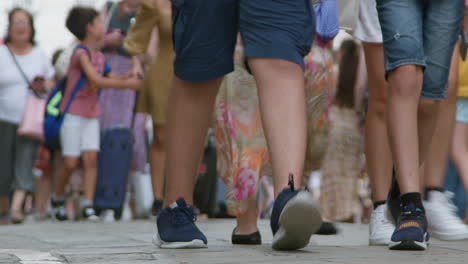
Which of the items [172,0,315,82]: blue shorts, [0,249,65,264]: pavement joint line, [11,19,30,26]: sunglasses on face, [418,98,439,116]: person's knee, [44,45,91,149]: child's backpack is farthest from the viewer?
[11,19,30,26]: sunglasses on face

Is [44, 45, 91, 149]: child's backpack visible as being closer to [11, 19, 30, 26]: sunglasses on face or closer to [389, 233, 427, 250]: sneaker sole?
[11, 19, 30, 26]: sunglasses on face

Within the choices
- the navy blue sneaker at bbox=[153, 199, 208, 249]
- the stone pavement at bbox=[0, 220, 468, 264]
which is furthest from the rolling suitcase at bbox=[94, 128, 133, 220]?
the navy blue sneaker at bbox=[153, 199, 208, 249]

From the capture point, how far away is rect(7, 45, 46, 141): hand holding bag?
9.84 m

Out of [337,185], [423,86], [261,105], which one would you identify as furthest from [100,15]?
[261,105]

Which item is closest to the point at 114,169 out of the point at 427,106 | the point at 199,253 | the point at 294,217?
the point at 427,106

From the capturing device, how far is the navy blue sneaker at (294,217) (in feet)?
11.0

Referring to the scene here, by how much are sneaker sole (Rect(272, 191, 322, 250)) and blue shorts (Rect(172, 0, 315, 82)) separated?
1.87 ft

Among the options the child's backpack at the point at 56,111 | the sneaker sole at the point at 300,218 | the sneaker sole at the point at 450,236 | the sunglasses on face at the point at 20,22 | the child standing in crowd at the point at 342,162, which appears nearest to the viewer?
the sneaker sole at the point at 300,218

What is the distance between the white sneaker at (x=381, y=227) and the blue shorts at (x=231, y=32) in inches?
40.7

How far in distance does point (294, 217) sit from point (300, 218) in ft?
0.06

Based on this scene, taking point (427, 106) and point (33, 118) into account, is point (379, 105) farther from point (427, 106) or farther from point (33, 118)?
point (33, 118)

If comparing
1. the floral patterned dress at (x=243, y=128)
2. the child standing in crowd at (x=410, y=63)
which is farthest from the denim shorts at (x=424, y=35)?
the floral patterned dress at (x=243, y=128)

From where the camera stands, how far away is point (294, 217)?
3367 mm

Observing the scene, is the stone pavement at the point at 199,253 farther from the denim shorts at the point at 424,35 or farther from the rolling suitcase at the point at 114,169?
the rolling suitcase at the point at 114,169
